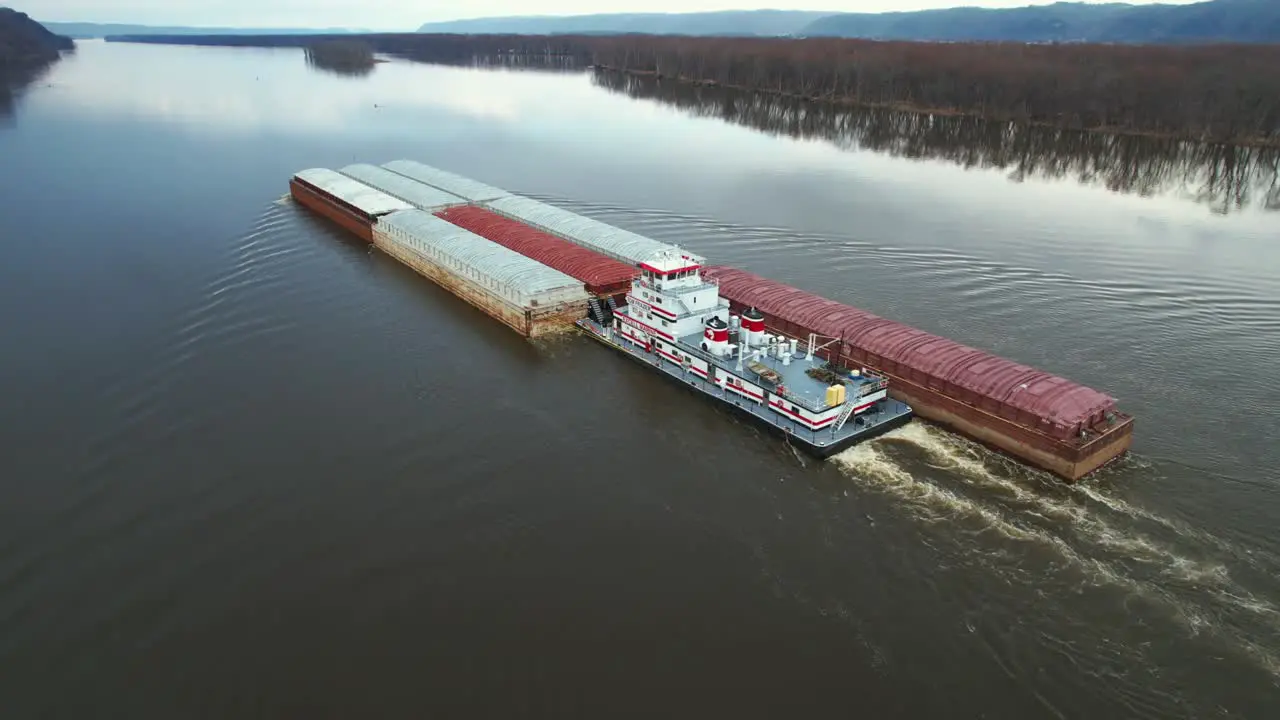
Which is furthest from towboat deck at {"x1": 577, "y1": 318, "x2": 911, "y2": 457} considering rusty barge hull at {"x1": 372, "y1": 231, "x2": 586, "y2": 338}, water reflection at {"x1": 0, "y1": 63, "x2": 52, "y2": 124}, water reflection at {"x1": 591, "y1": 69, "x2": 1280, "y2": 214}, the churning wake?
water reflection at {"x1": 0, "y1": 63, "x2": 52, "y2": 124}

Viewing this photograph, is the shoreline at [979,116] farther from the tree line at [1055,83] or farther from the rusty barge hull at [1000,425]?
the rusty barge hull at [1000,425]

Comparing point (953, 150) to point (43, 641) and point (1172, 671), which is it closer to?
point (1172, 671)

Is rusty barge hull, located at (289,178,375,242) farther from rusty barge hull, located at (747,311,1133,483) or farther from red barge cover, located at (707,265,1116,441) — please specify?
rusty barge hull, located at (747,311,1133,483)

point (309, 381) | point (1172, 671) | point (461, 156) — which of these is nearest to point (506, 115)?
point (461, 156)

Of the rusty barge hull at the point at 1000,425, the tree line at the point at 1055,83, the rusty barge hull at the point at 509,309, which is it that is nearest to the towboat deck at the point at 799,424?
the rusty barge hull at the point at 1000,425

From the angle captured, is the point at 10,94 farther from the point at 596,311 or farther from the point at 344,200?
the point at 596,311

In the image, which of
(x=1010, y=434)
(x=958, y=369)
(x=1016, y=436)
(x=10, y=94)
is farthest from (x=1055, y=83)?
(x=10, y=94)
